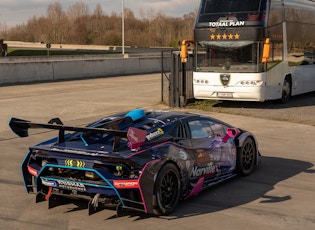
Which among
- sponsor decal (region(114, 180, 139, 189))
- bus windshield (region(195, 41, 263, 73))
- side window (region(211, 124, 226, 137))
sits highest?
bus windshield (region(195, 41, 263, 73))

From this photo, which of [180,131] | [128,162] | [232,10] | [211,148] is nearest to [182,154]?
[180,131]

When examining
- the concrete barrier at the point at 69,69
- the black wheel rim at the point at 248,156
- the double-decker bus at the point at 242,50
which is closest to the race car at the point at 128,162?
the black wheel rim at the point at 248,156

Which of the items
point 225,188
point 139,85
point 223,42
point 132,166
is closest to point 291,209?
point 225,188

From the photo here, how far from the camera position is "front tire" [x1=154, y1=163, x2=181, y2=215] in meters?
5.90

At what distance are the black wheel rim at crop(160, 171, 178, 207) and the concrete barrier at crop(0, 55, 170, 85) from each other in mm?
22550

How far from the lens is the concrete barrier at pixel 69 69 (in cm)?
2766

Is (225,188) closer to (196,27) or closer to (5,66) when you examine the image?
(196,27)

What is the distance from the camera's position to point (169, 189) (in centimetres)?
620

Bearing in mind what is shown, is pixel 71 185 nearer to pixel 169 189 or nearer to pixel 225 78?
pixel 169 189

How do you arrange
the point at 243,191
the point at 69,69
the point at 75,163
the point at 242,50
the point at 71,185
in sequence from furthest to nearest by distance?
the point at 69,69 < the point at 242,50 < the point at 243,191 < the point at 71,185 < the point at 75,163

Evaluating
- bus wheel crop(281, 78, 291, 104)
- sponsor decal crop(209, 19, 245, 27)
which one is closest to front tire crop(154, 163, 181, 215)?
sponsor decal crop(209, 19, 245, 27)

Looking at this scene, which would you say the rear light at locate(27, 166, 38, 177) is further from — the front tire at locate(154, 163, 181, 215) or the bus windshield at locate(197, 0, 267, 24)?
the bus windshield at locate(197, 0, 267, 24)

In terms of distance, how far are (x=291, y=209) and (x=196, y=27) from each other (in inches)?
469

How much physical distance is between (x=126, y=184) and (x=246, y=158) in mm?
→ 3286
